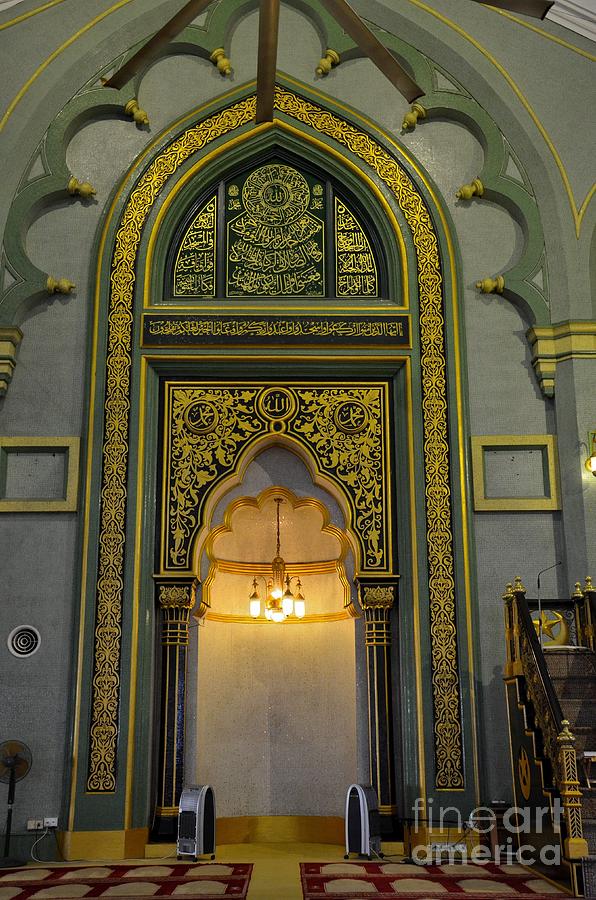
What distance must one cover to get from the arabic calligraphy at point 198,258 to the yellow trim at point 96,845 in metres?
4.03

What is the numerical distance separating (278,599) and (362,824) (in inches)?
87.1

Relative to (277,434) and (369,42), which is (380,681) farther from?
(369,42)

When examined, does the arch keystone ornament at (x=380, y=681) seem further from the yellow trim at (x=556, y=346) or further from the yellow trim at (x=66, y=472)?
the yellow trim at (x=66, y=472)

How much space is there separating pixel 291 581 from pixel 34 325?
3.34 m

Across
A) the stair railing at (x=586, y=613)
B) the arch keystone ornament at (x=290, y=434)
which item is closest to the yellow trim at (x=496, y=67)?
the arch keystone ornament at (x=290, y=434)

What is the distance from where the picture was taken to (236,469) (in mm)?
7297

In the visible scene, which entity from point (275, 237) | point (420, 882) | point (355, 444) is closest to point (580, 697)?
point (420, 882)

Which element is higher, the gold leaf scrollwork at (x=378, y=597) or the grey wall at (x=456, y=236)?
Answer: the grey wall at (x=456, y=236)

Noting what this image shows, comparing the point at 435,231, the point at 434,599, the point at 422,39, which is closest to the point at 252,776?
the point at 434,599

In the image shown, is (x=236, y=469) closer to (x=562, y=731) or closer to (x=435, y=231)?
(x=435, y=231)

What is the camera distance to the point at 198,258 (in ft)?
25.8

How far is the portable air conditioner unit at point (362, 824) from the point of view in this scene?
6.38 metres

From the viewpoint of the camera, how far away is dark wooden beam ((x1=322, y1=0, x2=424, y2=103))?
4.27 meters

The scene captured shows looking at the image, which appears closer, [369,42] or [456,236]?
[369,42]
